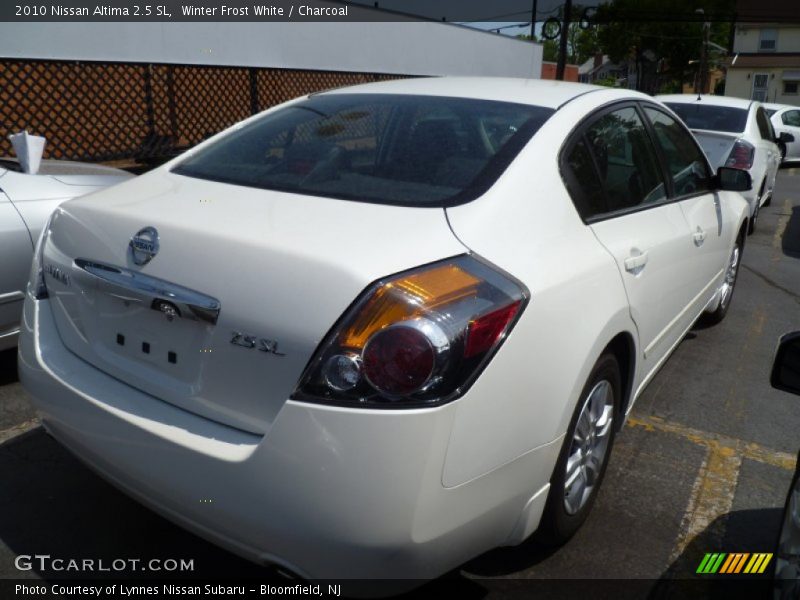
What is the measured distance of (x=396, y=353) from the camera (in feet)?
5.98

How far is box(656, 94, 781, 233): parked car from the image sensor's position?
A: 850 cm

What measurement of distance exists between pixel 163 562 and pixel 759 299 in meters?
5.34

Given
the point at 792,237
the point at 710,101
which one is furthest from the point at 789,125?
the point at 792,237

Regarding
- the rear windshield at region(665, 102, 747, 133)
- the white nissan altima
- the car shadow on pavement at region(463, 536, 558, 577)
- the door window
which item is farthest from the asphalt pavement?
the door window

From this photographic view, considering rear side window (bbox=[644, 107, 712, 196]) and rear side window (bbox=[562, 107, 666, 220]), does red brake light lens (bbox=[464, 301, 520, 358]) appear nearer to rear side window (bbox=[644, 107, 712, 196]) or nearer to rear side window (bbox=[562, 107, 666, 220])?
rear side window (bbox=[562, 107, 666, 220])

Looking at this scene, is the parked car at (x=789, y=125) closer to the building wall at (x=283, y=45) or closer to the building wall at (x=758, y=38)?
the building wall at (x=283, y=45)

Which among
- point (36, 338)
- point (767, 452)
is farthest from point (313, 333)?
point (767, 452)

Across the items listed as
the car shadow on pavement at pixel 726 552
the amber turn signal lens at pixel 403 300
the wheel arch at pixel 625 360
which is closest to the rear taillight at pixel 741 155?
the car shadow on pavement at pixel 726 552

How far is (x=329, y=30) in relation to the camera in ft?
58.4

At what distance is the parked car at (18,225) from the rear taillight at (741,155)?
277 inches

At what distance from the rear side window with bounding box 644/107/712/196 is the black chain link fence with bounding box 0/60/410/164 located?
7.86 metres

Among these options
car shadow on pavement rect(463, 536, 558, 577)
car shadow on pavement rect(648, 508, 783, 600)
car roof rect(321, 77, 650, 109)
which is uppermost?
car roof rect(321, 77, 650, 109)

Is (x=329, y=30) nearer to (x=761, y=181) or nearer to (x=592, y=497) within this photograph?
(x=761, y=181)

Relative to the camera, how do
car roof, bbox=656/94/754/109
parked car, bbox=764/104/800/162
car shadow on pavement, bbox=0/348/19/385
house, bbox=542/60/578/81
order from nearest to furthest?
car shadow on pavement, bbox=0/348/19/385 < car roof, bbox=656/94/754/109 < parked car, bbox=764/104/800/162 < house, bbox=542/60/578/81
